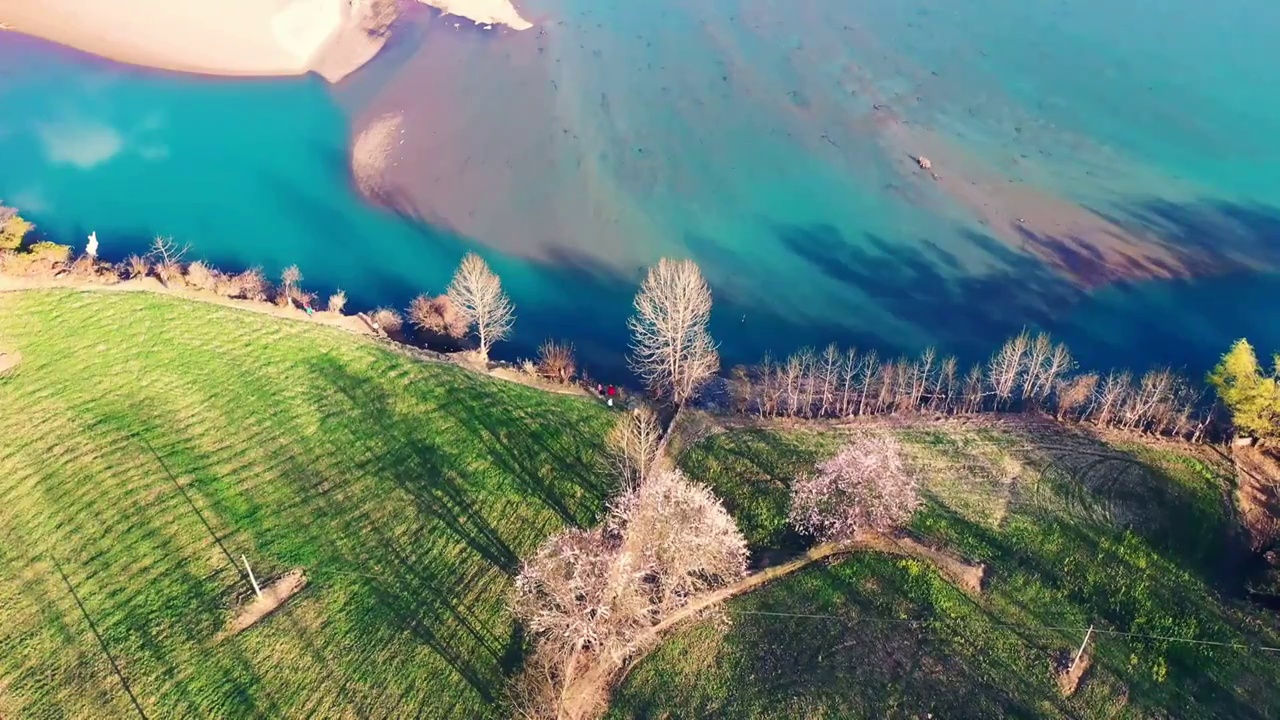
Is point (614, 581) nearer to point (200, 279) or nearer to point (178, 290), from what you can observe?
point (200, 279)

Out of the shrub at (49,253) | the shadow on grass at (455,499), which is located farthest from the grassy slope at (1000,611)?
the shrub at (49,253)

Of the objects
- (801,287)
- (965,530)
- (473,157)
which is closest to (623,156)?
(473,157)

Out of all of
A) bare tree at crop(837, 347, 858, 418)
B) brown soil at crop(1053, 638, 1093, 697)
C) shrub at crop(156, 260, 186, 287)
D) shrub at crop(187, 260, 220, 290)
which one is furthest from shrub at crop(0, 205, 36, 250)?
brown soil at crop(1053, 638, 1093, 697)

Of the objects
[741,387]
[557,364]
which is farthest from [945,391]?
[557,364]

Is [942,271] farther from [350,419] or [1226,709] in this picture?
[350,419]

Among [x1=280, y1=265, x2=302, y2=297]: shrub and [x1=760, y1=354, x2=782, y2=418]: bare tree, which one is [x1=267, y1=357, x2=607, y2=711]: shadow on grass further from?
[x1=760, y1=354, x2=782, y2=418]: bare tree

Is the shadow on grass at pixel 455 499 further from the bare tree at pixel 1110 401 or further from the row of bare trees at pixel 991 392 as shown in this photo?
the bare tree at pixel 1110 401
